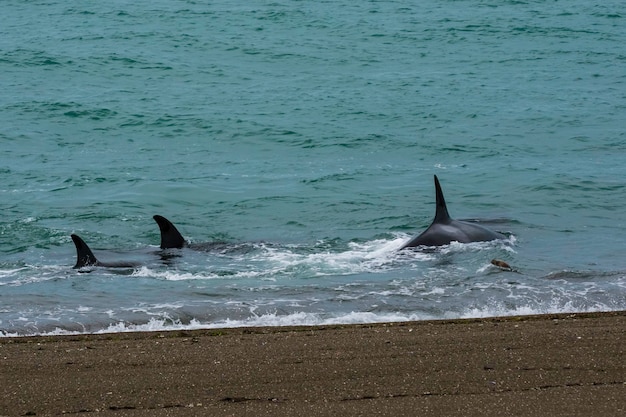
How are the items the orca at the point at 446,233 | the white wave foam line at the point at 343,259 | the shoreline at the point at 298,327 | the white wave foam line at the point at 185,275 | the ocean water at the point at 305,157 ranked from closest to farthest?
the shoreline at the point at 298,327 < the ocean water at the point at 305,157 < the white wave foam line at the point at 185,275 < the white wave foam line at the point at 343,259 < the orca at the point at 446,233

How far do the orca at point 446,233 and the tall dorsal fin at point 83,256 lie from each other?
13.2 feet

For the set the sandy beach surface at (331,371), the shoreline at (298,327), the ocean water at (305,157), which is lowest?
the ocean water at (305,157)

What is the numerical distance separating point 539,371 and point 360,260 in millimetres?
5988

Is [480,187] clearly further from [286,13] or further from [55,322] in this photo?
[286,13]

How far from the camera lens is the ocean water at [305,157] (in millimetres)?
11930

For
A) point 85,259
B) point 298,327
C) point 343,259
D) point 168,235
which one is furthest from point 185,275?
point 298,327

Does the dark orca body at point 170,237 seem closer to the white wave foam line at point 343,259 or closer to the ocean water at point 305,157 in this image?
the ocean water at point 305,157

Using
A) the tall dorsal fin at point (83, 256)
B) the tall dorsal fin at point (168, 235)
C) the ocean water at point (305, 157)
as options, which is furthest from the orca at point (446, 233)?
the tall dorsal fin at point (83, 256)

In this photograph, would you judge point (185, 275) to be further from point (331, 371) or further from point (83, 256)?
point (331, 371)

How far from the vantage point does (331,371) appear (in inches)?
311

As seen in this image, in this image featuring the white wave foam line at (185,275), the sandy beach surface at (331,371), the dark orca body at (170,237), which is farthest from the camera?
the dark orca body at (170,237)

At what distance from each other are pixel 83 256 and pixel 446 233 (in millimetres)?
4730

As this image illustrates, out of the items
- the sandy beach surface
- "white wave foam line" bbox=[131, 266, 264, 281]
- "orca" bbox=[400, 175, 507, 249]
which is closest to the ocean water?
"white wave foam line" bbox=[131, 266, 264, 281]

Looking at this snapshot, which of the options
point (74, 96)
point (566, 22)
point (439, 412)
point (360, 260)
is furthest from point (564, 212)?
point (566, 22)
